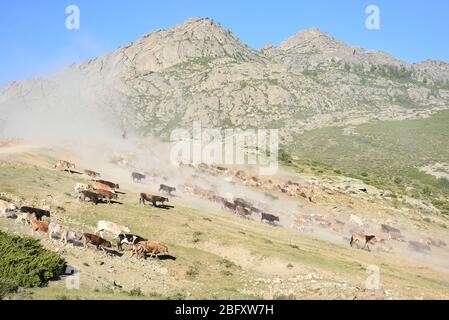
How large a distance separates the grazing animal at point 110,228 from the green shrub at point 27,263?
808cm

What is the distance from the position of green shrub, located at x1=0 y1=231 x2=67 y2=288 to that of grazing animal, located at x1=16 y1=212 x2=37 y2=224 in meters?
6.02

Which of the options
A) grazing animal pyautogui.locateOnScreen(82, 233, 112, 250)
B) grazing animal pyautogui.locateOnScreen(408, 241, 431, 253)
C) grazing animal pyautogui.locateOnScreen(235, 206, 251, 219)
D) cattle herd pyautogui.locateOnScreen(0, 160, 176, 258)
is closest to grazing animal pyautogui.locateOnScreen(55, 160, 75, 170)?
grazing animal pyautogui.locateOnScreen(235, 206, 251, 219)

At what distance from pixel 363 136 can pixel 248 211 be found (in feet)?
427

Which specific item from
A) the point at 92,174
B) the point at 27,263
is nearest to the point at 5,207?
the point at 27,263

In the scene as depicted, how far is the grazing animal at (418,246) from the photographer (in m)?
46.7

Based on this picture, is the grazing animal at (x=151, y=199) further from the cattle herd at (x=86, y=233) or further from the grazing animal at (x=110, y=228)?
the grazing animal at (x=110, y=228)

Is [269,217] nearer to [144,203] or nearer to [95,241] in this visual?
[144,203]

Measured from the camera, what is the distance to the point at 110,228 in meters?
32.9

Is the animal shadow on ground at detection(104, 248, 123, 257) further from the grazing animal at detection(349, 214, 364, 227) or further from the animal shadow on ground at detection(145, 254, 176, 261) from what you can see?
the grazing animal at detection(349, 214, 364, 227)

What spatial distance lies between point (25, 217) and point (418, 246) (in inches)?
1402

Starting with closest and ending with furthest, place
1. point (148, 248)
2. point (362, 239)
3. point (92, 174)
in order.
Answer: point (148, 248)
point (362, 239)
point (92, 174)

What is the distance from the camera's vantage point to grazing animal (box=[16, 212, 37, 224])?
30.6m

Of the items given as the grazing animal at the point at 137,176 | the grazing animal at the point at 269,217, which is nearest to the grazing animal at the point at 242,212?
the grazing animal at the point at 269,217
